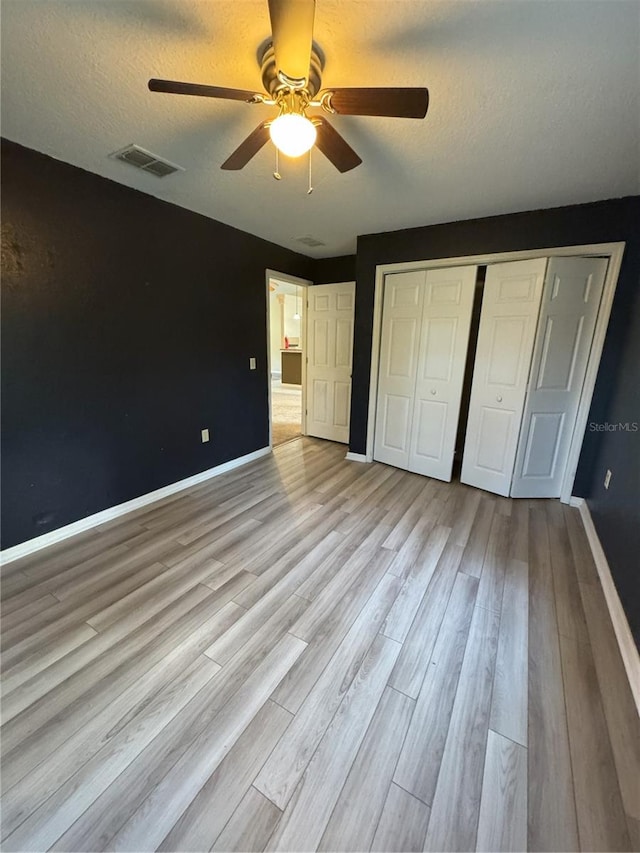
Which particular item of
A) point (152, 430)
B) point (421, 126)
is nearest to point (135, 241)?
point (152, 430)

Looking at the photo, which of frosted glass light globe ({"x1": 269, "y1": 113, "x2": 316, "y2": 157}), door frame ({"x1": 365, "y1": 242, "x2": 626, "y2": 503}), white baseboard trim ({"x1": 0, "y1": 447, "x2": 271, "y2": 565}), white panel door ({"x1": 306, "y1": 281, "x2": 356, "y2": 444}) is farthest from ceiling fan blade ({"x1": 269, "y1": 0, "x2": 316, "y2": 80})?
white panel door ({"x1": 306, "y1": 281, "x2": 356, "y2": 444})

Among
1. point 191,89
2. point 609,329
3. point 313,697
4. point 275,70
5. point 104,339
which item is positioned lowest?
point 313,697

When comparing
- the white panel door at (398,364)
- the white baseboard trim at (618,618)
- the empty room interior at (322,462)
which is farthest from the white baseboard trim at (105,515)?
the white baseboard trim at (618,618)

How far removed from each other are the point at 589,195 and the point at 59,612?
427 cm

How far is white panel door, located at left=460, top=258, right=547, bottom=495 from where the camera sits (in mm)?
2766

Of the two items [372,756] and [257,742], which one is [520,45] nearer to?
[372,756]

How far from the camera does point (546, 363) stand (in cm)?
279

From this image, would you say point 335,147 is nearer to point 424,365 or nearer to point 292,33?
point 292,33

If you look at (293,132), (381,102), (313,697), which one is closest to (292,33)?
(293,132)

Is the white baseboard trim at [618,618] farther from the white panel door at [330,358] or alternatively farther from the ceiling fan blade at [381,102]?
the white panel door at [330,358]

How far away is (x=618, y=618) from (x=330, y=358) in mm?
3673

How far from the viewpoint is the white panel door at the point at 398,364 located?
11.0 feet

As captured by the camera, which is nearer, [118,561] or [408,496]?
[118,561]

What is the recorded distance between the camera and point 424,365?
3.37m
